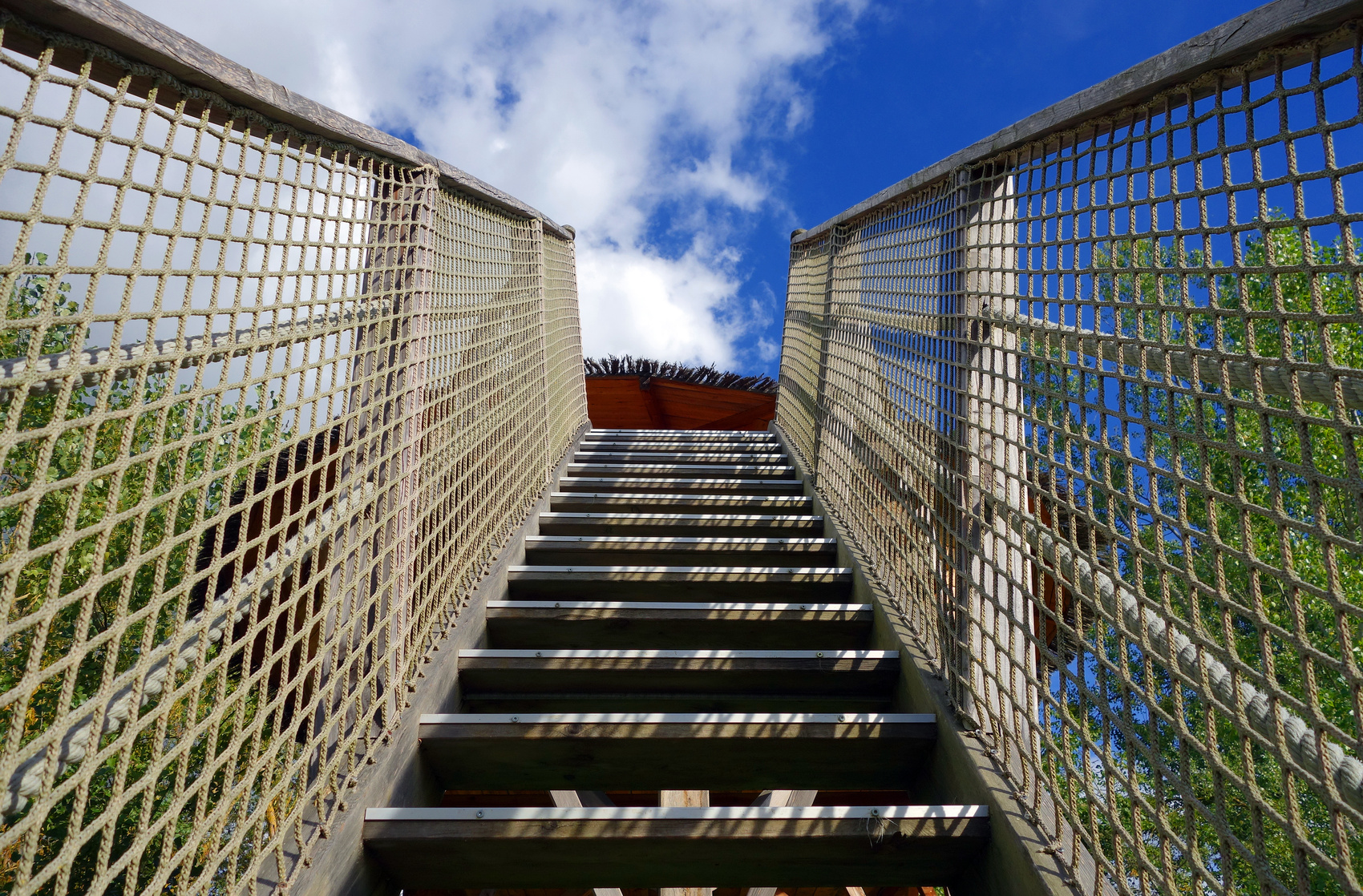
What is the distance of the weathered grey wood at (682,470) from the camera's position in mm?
3930

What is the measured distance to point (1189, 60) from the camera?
123 cm

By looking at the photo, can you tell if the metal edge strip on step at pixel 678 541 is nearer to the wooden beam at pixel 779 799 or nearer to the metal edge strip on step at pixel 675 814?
the wooden beam at pixel 779 799

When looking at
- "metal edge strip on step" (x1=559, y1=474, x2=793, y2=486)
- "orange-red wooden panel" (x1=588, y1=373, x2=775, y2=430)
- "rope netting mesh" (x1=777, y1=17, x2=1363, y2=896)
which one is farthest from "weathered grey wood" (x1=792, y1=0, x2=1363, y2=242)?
"orange-red wooden panel" (x1=588, y1=373, x2=775, y2=430)

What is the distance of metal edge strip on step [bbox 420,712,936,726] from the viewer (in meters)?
1.93

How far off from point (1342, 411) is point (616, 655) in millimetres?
1676

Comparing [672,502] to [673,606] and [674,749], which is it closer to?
[673,606]

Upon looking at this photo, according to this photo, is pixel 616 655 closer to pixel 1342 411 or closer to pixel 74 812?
pixel 74 812

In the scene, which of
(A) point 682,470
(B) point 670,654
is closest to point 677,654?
(B) point 670,654

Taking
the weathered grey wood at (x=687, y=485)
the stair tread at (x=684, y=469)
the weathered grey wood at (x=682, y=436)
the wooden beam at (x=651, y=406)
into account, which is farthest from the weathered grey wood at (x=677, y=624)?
the wooden beam at (x=651, y=406)

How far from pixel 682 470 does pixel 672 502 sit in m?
0.58

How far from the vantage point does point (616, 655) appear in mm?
2205

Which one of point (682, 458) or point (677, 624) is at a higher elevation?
point (682, 458)

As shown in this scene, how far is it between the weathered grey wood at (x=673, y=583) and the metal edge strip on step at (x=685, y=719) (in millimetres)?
769

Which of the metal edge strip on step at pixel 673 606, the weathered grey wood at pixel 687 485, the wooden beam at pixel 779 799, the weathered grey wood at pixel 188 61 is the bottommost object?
the wooden beam at pixel 779 799
